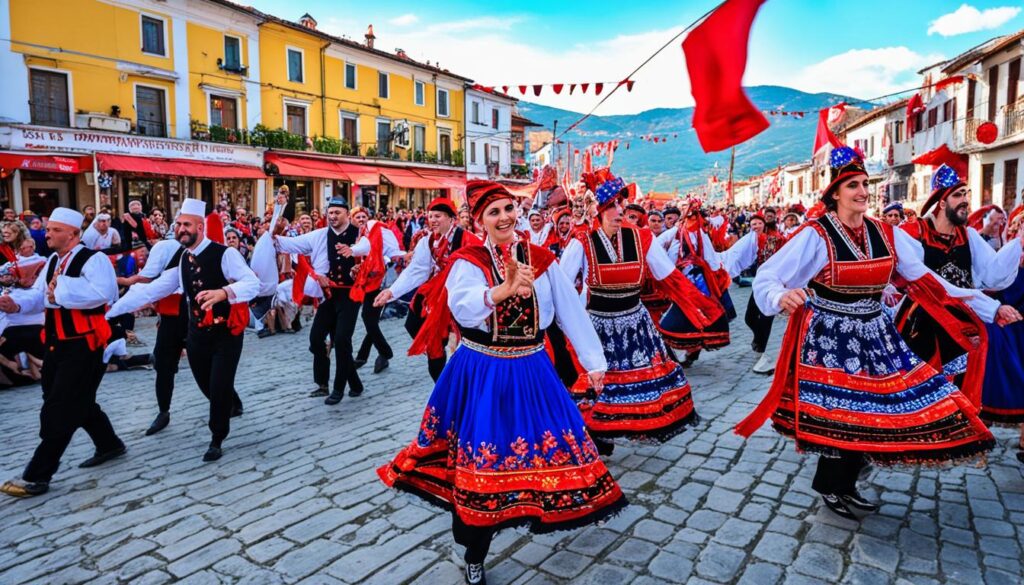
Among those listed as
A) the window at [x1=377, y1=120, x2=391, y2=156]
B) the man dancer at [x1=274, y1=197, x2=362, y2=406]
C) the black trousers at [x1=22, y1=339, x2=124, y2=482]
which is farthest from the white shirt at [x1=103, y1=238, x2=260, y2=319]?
the window at [x1=377, y1=120, x2=391, y2=156]

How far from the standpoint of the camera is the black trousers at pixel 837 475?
3631 mm

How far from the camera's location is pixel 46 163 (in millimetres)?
20328

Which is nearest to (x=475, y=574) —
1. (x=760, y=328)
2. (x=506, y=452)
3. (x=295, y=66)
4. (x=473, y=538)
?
(x=473, y=538)

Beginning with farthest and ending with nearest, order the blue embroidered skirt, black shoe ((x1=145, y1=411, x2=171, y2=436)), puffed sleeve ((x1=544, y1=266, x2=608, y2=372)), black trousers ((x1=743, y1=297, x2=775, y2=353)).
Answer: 1. black trousers ((x1=743, y1=297, x2=775, y2=353))
2. black shoe ((x1=145, y1=411, x2=171, y2=436))
3. puffed sleeve ((x1=544, y1=266, x2=608, y2=372))
4. the blue embroidered skirt

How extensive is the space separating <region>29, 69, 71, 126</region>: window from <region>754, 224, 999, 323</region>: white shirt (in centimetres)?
2452

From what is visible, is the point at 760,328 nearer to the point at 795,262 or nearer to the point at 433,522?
the point at 795,262

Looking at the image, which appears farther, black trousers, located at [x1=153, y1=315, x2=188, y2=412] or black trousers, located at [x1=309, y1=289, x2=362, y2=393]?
black trousers, located at [x1=309, y1=289, x2=362, y2=393]

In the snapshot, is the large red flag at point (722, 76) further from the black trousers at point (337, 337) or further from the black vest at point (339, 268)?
the black vest at point (339, 268)

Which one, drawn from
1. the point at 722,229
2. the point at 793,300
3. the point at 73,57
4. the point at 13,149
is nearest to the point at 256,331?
the point at 722,229

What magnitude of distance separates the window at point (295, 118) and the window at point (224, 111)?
278cm

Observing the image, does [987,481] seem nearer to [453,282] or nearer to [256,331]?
[453,282]

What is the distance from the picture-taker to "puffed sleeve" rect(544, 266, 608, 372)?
3443mm

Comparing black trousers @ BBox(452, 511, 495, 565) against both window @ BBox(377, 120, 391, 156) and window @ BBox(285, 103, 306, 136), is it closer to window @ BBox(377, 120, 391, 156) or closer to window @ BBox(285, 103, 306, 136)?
window @ BBox(285, 103, 306, 136)

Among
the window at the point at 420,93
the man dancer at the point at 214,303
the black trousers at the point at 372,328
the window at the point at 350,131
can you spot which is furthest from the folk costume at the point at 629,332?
the window at the point at 420,93
